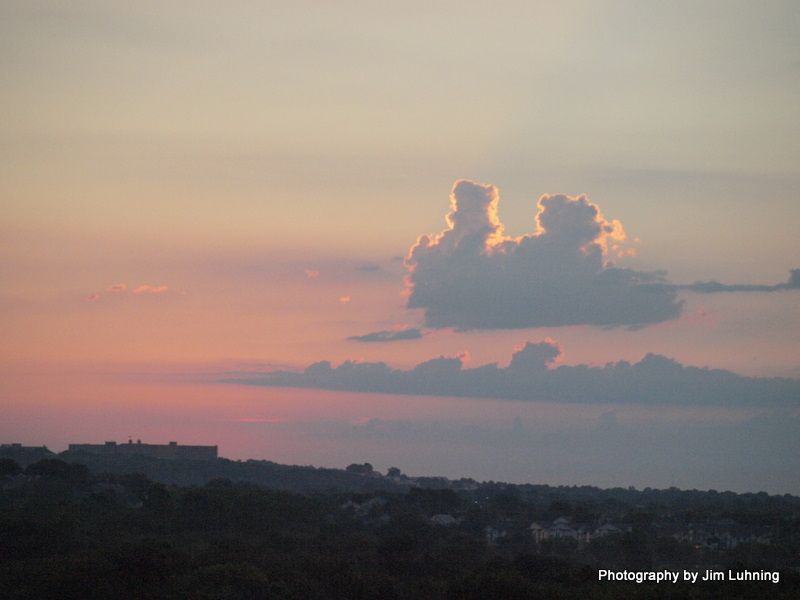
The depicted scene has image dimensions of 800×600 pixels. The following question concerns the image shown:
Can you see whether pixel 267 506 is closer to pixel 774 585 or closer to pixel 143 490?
pixel 143 490

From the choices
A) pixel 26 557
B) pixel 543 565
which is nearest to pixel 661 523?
pixel 543 565

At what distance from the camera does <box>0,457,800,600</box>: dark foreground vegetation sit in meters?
49.6

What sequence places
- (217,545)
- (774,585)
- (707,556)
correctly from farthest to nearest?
(707,556), (217,545), (774,585)

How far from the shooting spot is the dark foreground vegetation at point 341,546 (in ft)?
163

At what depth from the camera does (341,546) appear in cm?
6881

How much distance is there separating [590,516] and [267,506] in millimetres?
37942

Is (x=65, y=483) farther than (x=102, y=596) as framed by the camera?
Yes

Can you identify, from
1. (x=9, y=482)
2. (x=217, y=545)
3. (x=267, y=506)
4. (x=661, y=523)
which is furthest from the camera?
(x=9, y=482)

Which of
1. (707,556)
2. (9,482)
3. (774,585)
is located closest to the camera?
(774,585)

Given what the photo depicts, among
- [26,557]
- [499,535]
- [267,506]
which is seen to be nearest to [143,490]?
[267,506]

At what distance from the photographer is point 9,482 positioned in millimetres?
113750

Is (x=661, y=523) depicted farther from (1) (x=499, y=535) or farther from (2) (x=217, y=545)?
(2) (x=217, y=545)

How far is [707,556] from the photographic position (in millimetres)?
81500

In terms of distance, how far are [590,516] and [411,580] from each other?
5472 centimetres
